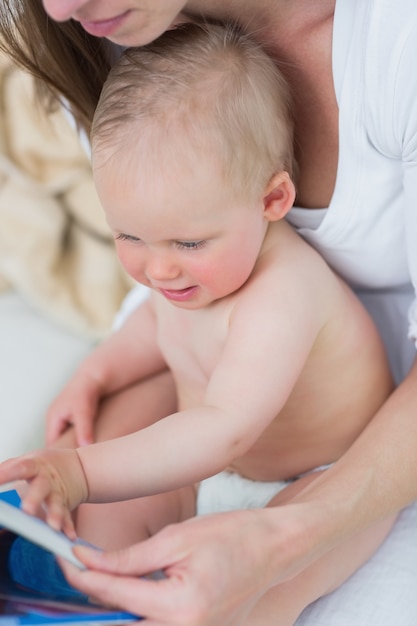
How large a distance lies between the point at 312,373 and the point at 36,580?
0.38m

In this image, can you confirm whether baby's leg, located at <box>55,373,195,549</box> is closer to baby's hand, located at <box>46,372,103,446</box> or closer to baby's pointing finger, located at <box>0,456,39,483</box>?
baby's hand, located at <box>46,372,103,446</box>

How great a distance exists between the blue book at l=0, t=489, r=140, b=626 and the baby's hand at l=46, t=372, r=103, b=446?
31 centimetres

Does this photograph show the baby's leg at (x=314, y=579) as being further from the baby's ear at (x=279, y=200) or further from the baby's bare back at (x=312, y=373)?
the baby's ear at (x=279, y=200)

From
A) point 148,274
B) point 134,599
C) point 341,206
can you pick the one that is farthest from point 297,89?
point 134,599

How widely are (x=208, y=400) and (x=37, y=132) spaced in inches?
32.3

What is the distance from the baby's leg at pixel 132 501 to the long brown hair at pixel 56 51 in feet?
1.16

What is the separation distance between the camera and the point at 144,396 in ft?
3.98

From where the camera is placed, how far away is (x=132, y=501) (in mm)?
1074

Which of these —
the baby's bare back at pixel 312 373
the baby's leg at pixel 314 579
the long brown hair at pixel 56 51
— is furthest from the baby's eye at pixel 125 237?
the baby's leg at pixel 314 579

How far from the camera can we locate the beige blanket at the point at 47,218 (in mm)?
1584

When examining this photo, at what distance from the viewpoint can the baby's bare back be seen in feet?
3.36

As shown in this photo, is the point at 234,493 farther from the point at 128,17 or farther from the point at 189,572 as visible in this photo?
the point at 128,17

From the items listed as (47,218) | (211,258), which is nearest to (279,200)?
(211,258)

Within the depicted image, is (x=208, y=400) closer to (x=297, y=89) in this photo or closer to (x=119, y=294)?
(x=297, y=89)
